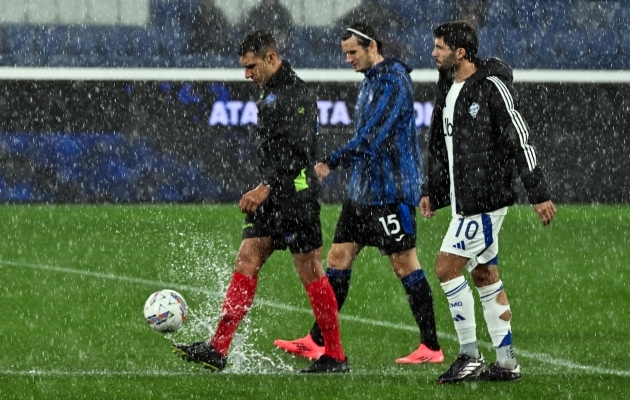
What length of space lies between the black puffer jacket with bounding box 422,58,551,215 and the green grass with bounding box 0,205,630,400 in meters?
0.98

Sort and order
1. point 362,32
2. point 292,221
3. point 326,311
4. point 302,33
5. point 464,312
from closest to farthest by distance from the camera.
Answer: point 464,312 → point 292,221 → point 326,311 → point 362,32 → point 302,33

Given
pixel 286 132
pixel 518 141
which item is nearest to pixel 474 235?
pixel 518 141

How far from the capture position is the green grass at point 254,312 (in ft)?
22.2

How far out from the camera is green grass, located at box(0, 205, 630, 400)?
6762mm

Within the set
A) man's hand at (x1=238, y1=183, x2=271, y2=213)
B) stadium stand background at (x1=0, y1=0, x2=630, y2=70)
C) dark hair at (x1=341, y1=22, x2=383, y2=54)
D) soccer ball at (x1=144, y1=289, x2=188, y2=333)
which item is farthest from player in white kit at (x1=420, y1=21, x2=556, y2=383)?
stadium stand background at (x1=0, y1=0, x2=630, y2=70)

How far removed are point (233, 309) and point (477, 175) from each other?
1486mm

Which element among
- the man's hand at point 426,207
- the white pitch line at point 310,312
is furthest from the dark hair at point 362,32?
the white pitch line at point 310,312

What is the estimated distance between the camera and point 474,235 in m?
6.76

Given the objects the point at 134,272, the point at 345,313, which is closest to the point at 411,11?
the point at 134,272

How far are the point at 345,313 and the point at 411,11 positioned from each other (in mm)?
12111

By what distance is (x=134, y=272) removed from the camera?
11852mm

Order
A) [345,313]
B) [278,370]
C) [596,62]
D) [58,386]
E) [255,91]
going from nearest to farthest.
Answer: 1. [58,386]
2. [278,370]
3. [345,313]
4. [255,91]
5. [596,62]

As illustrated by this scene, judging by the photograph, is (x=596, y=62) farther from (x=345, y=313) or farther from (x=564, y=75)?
(x=345, y=313)

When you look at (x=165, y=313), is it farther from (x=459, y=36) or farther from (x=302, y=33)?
(x=302, y=33)
